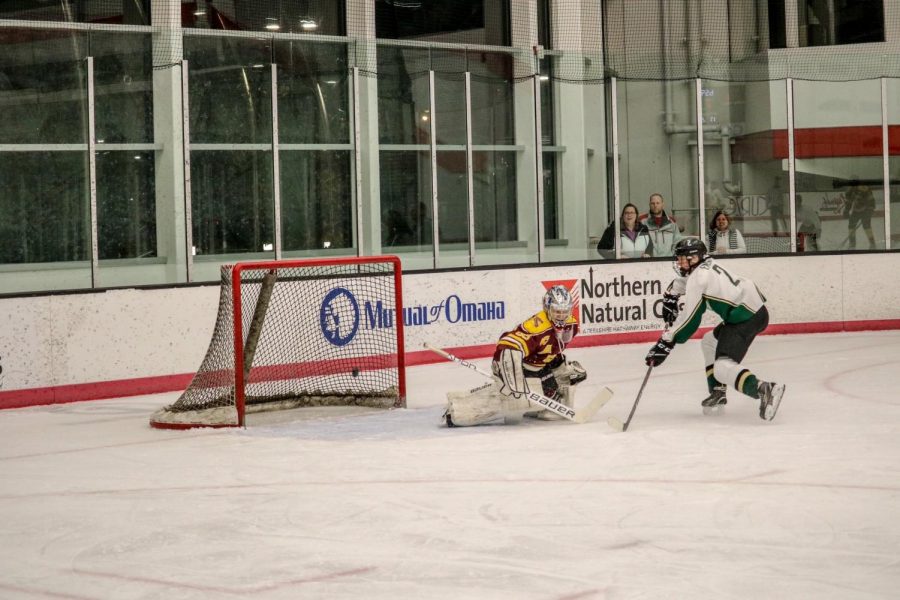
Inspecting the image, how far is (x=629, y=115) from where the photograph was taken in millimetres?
12305

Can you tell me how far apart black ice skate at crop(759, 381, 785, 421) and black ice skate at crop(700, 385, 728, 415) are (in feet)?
1.10

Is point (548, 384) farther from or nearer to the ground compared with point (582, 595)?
farther from the ground

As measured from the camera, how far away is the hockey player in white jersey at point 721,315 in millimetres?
6828

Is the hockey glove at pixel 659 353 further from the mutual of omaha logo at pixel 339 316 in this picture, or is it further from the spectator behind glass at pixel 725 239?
the spectator behind glass at pixel 725 239

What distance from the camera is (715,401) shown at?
711 cm

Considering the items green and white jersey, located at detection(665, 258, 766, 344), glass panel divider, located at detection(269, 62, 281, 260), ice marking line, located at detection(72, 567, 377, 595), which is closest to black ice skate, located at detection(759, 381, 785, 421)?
green and white jersey, located at detection(665, 258, 766, 344)

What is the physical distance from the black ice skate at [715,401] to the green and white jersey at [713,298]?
358mm

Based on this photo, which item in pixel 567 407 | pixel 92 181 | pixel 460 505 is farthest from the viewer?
pixel 92 181

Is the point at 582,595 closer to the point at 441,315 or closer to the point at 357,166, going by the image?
the point at 441,315

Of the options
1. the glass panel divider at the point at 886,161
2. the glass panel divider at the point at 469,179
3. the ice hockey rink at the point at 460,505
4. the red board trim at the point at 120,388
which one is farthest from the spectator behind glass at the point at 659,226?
the ice hockey rink at the point at 460,505

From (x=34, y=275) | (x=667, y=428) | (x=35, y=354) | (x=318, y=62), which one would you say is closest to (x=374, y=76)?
(x=318, y=62)

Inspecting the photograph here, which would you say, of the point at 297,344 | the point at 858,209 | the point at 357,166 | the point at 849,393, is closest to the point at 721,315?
the point at 849,393

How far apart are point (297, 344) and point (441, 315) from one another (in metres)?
2.37

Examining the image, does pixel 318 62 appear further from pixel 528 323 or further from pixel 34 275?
pixel 528 323
